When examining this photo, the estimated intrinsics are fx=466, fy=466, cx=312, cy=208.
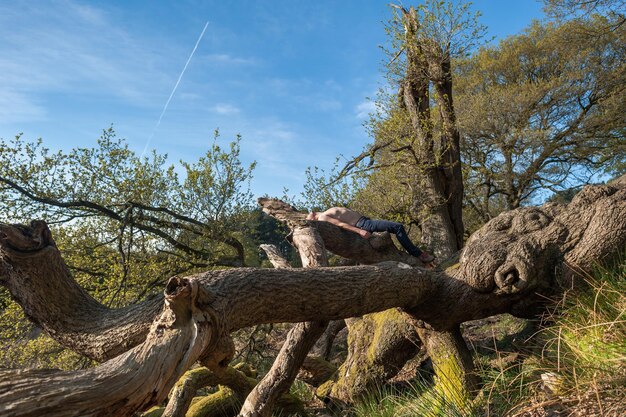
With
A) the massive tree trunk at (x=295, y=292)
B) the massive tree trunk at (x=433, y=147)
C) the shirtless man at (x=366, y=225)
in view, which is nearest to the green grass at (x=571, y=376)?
the massive tree trunk at (x=295, y=292)

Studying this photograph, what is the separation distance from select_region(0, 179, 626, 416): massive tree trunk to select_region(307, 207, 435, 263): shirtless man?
1.18 metres

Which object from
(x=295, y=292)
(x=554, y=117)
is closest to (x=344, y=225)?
(x=295, y=292)

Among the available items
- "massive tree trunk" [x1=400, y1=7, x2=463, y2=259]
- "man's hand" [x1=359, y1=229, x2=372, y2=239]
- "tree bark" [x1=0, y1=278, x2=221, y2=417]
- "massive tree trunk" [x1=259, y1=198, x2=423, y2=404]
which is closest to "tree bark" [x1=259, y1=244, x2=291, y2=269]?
"massive tree trunk" [x1=259, y1=198, x2=423, y2=404]

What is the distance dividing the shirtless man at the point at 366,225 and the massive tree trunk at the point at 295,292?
3.86ft

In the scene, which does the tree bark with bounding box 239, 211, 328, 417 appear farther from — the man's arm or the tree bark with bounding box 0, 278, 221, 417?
the tree bark with bounding box 0, 278, 221, 417

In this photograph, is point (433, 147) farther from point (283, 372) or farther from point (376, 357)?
point (283, 372)

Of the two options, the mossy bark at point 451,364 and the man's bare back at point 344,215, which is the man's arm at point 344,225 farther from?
the mossy bark at point 451,364

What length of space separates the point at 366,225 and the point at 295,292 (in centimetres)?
378

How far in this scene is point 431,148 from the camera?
510 inches

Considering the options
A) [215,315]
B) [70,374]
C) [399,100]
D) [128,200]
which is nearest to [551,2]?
[399,100]

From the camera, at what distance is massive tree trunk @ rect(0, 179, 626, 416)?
2.91 meters

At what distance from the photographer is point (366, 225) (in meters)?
8.55

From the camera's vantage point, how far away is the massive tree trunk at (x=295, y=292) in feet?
9.56

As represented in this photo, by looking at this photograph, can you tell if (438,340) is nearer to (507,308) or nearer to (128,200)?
(507,308)
